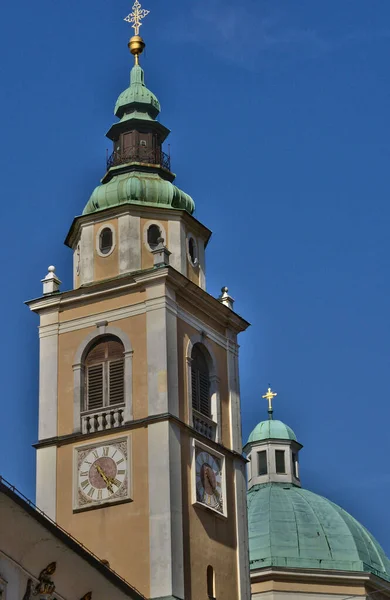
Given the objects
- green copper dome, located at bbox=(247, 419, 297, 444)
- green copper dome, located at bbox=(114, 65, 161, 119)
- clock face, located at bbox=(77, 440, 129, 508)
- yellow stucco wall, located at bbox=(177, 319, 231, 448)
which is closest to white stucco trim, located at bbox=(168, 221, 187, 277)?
yellow stucco wall, located at bbox=(177, 319, 231, 448)

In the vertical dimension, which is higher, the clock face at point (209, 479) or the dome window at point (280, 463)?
the dome window at point (280, 463)

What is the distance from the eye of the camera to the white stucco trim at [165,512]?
4581 cm

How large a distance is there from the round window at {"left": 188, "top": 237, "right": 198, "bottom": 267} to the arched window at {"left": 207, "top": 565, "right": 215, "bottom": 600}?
1012 centimetres

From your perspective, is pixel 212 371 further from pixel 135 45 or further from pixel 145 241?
pixel 135 45

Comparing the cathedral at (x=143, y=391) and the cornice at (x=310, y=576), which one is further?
the cornice at (x=310, y=576)

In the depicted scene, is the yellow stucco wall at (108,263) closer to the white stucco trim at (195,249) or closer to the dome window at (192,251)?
the white stucco trim at (195,249)

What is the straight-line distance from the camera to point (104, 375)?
4978cm

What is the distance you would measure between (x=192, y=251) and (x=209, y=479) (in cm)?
797

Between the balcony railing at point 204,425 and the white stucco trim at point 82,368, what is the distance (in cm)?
206

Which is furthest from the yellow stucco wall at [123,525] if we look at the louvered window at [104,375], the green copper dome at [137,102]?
the green copper dome at [137,102]

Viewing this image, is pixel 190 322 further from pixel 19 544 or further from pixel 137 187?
pixel 19 544

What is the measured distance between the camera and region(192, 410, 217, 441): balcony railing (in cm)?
4944

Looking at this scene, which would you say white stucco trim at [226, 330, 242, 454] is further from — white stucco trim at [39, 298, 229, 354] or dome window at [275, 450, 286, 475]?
dome window at [275, 450, 286, 475]

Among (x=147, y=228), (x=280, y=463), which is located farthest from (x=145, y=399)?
(x=280, y=463)
